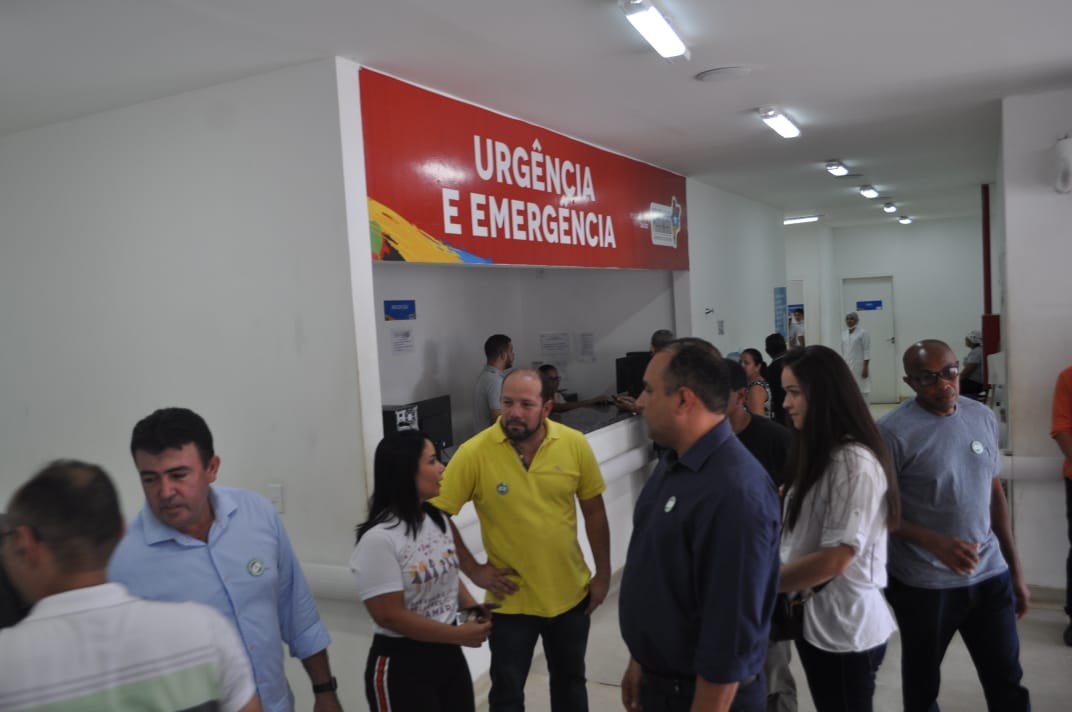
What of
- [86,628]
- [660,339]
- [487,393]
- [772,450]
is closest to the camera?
[86,628]

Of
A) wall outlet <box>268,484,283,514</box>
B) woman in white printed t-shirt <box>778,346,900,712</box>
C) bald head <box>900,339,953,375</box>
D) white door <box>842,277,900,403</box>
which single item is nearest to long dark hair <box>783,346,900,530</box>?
woman in white printed t-shirt <box>778,346,900,712</box>

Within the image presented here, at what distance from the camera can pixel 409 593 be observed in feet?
7.34

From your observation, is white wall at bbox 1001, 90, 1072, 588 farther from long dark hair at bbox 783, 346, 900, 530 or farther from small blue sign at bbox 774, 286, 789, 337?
small blue sign at bbox 774, 286, 789, 337

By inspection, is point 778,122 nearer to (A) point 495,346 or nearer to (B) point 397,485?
(A) point 495,346

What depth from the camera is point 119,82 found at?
3266mm

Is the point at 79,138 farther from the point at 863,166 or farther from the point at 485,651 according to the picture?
the point at 863,166

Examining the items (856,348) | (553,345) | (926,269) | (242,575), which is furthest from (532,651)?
(926,269)

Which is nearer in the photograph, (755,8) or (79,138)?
(755,8)

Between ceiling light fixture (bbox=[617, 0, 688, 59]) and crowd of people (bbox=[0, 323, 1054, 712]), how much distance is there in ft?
4.26

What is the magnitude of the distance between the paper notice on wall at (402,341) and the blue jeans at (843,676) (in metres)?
3.96

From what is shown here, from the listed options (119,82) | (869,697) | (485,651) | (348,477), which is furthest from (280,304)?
(869,697)

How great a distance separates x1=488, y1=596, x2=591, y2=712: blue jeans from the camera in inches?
108

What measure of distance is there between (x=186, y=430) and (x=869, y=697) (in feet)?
6.35

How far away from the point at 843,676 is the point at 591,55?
101 inches
